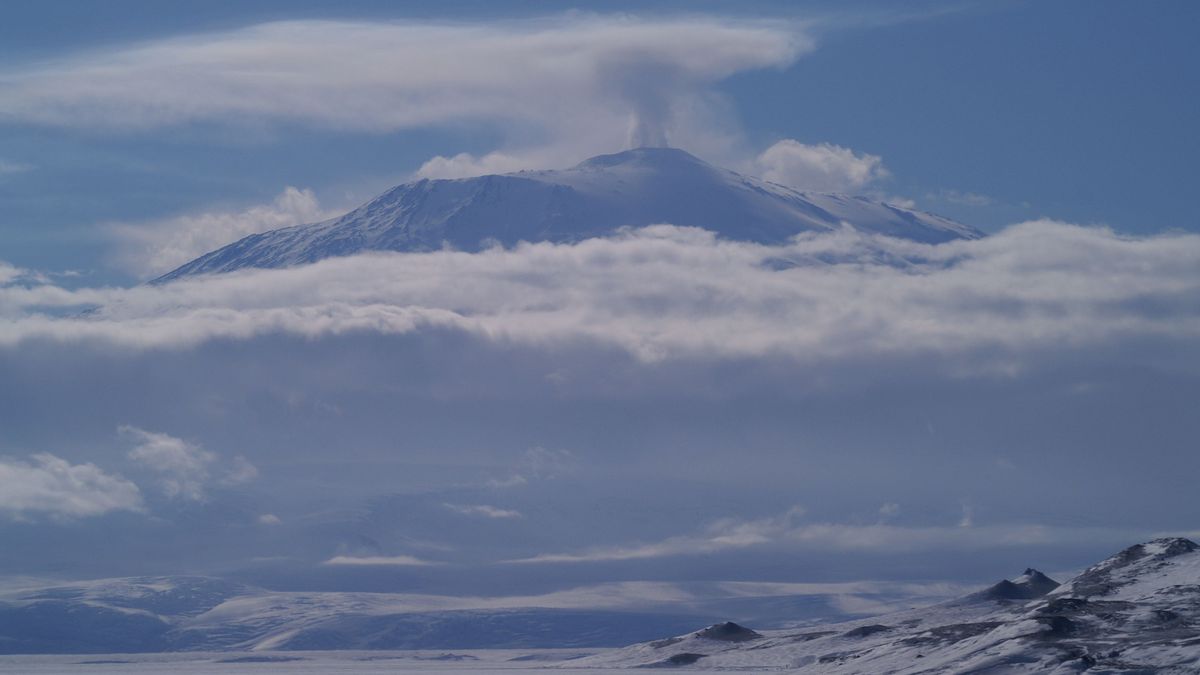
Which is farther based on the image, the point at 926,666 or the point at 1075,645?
the point at 926,666

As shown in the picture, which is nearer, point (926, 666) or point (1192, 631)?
point (1192, 631)

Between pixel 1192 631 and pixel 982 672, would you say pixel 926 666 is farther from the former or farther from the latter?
pixel 1192 631

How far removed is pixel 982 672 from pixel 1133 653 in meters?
17.8

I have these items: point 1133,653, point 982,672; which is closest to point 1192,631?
point 1133,653

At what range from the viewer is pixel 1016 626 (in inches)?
7781

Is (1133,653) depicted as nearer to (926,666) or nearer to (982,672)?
(982,672)

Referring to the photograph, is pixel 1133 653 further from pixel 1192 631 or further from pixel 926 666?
pixel 926 666

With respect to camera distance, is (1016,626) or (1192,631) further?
(1016,626)

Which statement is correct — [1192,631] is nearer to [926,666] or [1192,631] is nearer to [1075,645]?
[1075,645]

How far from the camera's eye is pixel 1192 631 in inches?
7288

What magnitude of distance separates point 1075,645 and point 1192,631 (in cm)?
1421

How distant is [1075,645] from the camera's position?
611 feet

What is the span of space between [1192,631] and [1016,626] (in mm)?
22104

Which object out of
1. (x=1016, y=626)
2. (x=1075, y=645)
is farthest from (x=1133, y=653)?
(x=1016, y=626)
